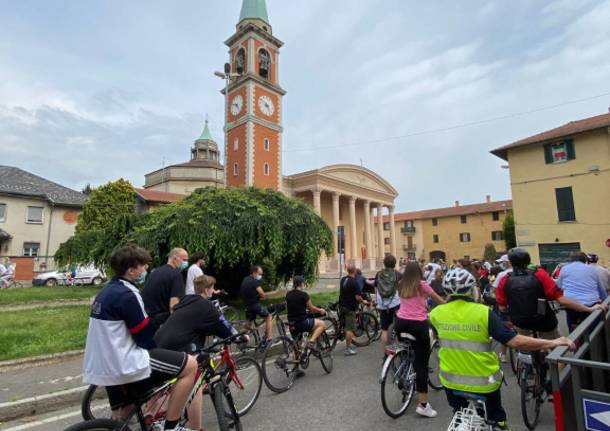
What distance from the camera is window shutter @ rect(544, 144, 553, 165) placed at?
22078 mm

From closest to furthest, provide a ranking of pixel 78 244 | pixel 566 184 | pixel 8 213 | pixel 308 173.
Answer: pixel 78 244 < pixel 566 184 < pixel 8 213 < pixel 308 173

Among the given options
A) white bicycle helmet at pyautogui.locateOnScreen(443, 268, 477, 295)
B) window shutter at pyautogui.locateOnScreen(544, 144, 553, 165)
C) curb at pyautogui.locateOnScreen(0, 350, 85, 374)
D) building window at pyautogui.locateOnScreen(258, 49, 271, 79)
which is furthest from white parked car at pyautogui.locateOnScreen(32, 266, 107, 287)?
window shutter at pyautogui.locateOnScreen(544, 144, 553, 165)

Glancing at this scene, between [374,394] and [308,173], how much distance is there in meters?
32.8

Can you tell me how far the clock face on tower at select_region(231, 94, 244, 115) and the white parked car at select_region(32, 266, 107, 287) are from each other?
19.0 m

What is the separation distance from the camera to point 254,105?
31844 mm

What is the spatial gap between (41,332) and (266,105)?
29.0 metres

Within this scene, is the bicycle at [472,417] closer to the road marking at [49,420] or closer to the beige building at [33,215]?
the road marking at [49,420]

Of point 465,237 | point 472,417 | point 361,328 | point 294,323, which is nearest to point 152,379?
point 472,417

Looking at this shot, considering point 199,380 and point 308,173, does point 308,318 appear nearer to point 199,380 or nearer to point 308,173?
point 199,380

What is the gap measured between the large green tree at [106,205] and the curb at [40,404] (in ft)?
92.3

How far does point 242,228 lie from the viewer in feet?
35.1

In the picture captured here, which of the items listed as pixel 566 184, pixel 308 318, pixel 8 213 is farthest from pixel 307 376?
pixel 8 213

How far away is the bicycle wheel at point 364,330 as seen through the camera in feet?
24.9

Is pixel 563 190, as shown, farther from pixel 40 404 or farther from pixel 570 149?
pixel 40 404
